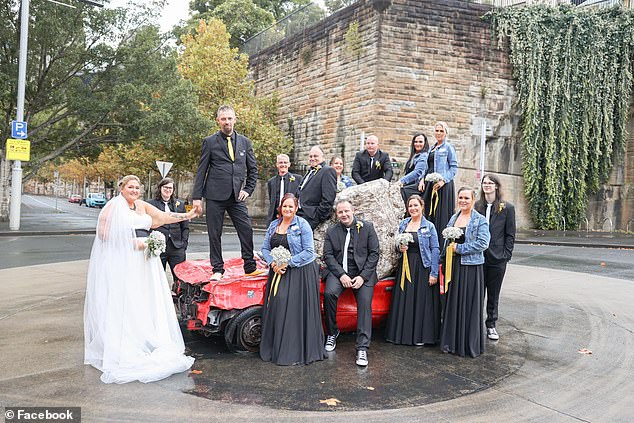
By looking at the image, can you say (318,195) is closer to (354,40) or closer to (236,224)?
(236,224)

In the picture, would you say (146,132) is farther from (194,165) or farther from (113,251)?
(113,251)

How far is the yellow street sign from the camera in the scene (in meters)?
17.7

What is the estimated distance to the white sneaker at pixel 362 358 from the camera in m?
5.12

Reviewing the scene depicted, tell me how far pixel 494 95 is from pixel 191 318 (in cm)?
1959

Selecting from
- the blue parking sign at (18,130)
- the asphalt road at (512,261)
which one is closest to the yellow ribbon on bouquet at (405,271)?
the asphalt road at (512,261)

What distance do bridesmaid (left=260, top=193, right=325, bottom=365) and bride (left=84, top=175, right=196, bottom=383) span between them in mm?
823

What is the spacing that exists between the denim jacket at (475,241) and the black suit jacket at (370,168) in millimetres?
1978

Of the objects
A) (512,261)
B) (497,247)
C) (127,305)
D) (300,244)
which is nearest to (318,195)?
(300,244)

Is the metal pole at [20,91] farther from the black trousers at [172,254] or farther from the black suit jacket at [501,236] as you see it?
the black suit jacket at [501,236]

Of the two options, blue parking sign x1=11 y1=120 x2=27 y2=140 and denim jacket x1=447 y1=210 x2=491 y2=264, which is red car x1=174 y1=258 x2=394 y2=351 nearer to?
denim jacket x1=447 y1=210 x2=491 y2=264

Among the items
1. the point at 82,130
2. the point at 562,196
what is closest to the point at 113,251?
the point at 82,130

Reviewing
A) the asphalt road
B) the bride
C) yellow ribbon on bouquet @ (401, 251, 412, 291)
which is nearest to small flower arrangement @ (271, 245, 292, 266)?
the bride

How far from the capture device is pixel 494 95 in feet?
72.9

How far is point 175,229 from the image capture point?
7254 millimetres
